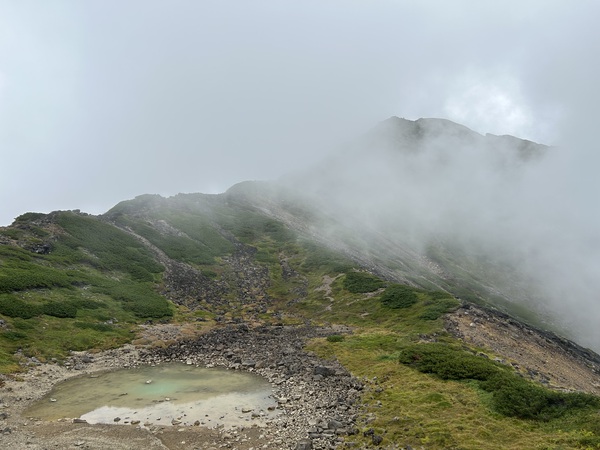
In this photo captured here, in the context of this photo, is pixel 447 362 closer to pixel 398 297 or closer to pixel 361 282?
pixel 398 297

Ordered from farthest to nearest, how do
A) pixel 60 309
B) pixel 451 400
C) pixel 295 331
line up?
pixel 295 331 → pixel 60 309 → pixel 451 400

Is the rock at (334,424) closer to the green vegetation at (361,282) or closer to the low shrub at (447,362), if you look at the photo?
the low shrub at (447,362)

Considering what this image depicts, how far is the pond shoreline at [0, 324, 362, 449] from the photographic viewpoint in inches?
813

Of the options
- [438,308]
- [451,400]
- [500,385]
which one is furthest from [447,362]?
[438,308]

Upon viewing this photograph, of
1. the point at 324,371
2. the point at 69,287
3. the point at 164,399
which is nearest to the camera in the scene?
the point at 164,399

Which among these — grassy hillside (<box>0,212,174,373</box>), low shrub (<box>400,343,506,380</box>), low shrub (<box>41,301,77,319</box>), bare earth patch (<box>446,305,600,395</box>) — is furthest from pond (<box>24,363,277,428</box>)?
bare earth patch (<box>446,305,600,395</box>)

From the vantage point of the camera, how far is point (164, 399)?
1095 inches

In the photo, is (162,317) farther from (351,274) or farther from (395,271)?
(395,271)

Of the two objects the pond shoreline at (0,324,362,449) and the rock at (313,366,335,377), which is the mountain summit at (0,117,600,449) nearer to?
the rock at (313,366,335,377)

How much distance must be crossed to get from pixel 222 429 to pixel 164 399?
7.70 metres

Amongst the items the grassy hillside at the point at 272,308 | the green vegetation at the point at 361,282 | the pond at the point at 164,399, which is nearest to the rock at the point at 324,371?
the grassy hillside at the point at 272,308

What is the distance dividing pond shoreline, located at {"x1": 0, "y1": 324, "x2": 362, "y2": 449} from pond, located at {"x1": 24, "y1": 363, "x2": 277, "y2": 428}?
1.01 meters

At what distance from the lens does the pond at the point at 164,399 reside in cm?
2428

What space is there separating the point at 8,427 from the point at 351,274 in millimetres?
59629
